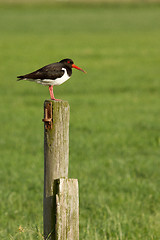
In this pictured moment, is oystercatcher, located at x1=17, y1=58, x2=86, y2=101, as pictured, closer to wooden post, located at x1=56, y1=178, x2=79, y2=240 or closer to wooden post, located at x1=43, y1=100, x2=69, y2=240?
wooden post, located at x1=43, y1=100, x2=69, y2=240

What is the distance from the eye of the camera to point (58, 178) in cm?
379

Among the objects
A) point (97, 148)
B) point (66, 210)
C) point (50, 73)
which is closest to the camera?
point (66, 210)

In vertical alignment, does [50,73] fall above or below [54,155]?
above

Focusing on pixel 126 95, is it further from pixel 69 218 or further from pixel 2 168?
pixel 69 218

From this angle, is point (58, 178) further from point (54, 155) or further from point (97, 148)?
point (97, 148)

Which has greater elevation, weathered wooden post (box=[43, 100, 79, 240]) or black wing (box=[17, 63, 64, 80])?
black wing (box=[17, 63, 64, 80])

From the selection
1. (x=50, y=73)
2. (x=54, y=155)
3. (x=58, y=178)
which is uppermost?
(x=50, y=73)

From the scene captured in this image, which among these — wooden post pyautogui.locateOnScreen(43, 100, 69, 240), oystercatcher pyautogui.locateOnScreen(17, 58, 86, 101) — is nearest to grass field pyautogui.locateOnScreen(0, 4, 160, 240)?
wooden post pyautogui.locateOnScreen(43, 100, 69, 240)

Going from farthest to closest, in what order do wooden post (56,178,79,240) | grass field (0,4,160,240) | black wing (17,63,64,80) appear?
grass field (0,4,160,240)
black wing (17,63,64,80)
wooden post (56,178,79,240)

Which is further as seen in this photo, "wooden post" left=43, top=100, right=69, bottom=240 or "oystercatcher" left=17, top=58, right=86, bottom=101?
"oystercatcher" left=17, top=58, right=86, bottom=101

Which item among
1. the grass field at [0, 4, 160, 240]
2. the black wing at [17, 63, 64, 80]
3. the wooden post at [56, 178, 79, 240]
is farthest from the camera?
the grass field at [0, 4, 160, 240]

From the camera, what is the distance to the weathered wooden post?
12.2 feet

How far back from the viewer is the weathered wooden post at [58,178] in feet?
12.2

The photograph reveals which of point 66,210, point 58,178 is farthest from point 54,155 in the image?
point 66,210
